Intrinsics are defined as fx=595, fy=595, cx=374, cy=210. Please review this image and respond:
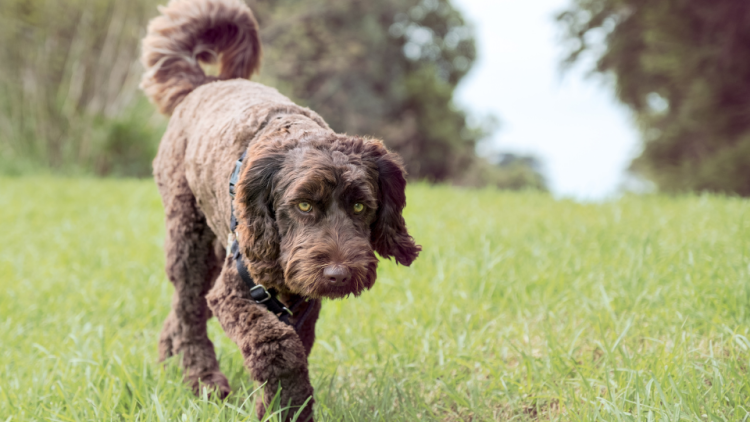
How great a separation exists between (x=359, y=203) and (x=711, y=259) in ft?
9.77

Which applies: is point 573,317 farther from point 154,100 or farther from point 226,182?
point 154,100

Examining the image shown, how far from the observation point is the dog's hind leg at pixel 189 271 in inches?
125

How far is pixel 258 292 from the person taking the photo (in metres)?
2.43

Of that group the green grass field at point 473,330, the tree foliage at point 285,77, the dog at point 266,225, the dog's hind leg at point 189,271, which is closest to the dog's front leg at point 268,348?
the dog at point 266,225

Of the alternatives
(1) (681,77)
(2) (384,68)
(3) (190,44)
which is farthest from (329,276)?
(2) (384,68)

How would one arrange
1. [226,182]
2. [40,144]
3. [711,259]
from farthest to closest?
1. [40,144]
2. [711,259]
3. [226,182]

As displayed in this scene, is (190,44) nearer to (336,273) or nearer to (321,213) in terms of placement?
(321,213)

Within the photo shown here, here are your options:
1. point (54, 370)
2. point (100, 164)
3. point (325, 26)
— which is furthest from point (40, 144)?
point (325, 26)

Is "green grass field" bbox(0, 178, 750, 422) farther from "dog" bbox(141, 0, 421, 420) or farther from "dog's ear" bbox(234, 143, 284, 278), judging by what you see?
"dog's ear" bbox(234, 143, 284, 278)

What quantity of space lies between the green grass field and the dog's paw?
7 centimetres

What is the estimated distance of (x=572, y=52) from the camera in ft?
38.2

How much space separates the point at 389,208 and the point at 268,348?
74cm

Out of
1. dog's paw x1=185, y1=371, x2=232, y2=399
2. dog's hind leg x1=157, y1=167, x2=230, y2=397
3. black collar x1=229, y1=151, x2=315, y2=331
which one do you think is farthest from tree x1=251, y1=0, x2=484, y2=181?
black collar x1=229, y1=151, x2=315, y2=331

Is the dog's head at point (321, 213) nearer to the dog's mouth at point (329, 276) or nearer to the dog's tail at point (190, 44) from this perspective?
the dog's mouth at point (329, 276)
